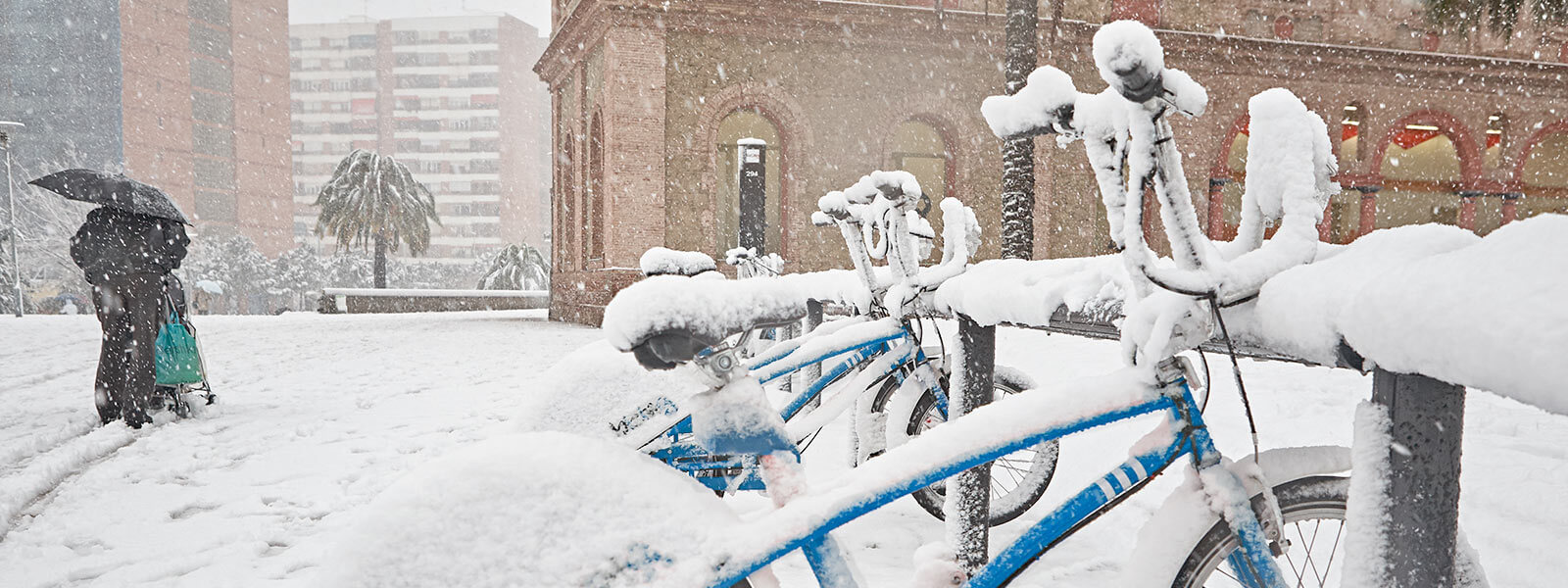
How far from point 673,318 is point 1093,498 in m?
0.80

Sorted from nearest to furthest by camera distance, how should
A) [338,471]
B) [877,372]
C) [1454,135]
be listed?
[877,372] < [338,471] < [1454,135]

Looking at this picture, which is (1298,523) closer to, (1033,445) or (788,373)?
(1033,445)

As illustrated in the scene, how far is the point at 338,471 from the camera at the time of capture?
189 inches

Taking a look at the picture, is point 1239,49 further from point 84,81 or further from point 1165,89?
point 84,81

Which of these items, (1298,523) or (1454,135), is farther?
(1454,135)

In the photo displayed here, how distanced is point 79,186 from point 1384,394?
7.07 metres

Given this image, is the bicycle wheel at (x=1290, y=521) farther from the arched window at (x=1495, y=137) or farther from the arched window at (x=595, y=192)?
the arched window at (x=1495, y=137)

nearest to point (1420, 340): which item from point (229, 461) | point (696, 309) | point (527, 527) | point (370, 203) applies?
point (696, 309)

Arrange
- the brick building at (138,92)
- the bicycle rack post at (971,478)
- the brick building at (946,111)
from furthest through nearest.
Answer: the brick building at (138,92)
the brick building at (946,111)
the bicycle rack post at (971,478)

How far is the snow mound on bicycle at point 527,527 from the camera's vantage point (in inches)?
54.2

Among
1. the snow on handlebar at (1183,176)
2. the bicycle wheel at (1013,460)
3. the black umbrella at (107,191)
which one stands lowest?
the bicycle wheel at (1013,460)

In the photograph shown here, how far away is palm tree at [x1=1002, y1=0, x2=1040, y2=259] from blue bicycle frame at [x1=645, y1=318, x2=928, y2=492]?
15.6 feet

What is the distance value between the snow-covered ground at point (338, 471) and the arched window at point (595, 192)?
10285 mm

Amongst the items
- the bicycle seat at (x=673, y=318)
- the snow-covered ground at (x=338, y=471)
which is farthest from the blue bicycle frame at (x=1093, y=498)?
the snow-covered ground at (x=338, y=471)
